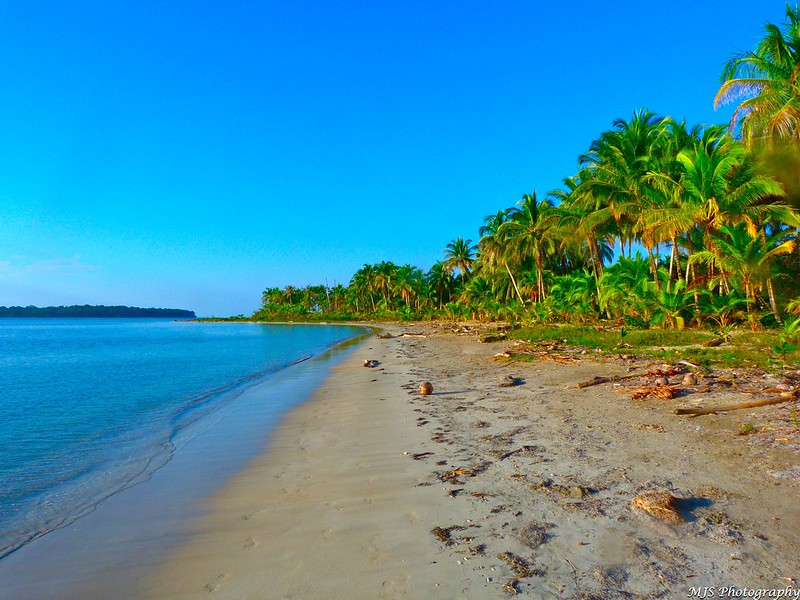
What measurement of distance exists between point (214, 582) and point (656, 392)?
24.9ft

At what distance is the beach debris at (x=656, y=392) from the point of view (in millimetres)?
8086

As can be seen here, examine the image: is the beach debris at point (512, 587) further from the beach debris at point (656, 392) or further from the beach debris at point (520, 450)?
the beach debris at point (656, 392)

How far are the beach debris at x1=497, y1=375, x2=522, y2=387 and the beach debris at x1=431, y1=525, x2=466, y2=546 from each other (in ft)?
24.1

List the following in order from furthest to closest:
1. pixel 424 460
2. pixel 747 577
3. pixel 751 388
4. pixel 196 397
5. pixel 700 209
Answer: pixel 700 209
pixel 196 397
pixel 751 388
pixel 424 460
pixel 747 577

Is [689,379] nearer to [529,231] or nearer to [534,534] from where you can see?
[534,534]

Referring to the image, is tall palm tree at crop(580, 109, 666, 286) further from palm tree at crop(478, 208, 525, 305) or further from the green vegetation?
palm tree at crop(478, 208, 525, 305)

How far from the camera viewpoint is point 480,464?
5.83m

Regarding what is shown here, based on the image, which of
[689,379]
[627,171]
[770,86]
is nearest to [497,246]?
[627,171]

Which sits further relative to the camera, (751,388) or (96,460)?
(751,388)

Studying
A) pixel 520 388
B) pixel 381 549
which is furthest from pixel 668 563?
pixel 520 388

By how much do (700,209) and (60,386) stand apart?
86.4 feet

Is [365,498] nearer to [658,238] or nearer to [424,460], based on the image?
[424,460]

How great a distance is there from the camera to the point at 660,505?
4.16 m

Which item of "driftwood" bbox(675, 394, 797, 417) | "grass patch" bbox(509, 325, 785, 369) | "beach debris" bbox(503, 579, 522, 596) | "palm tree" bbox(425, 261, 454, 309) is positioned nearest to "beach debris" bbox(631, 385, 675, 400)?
"driftwood" bbox(675, 394, 797, 417)
